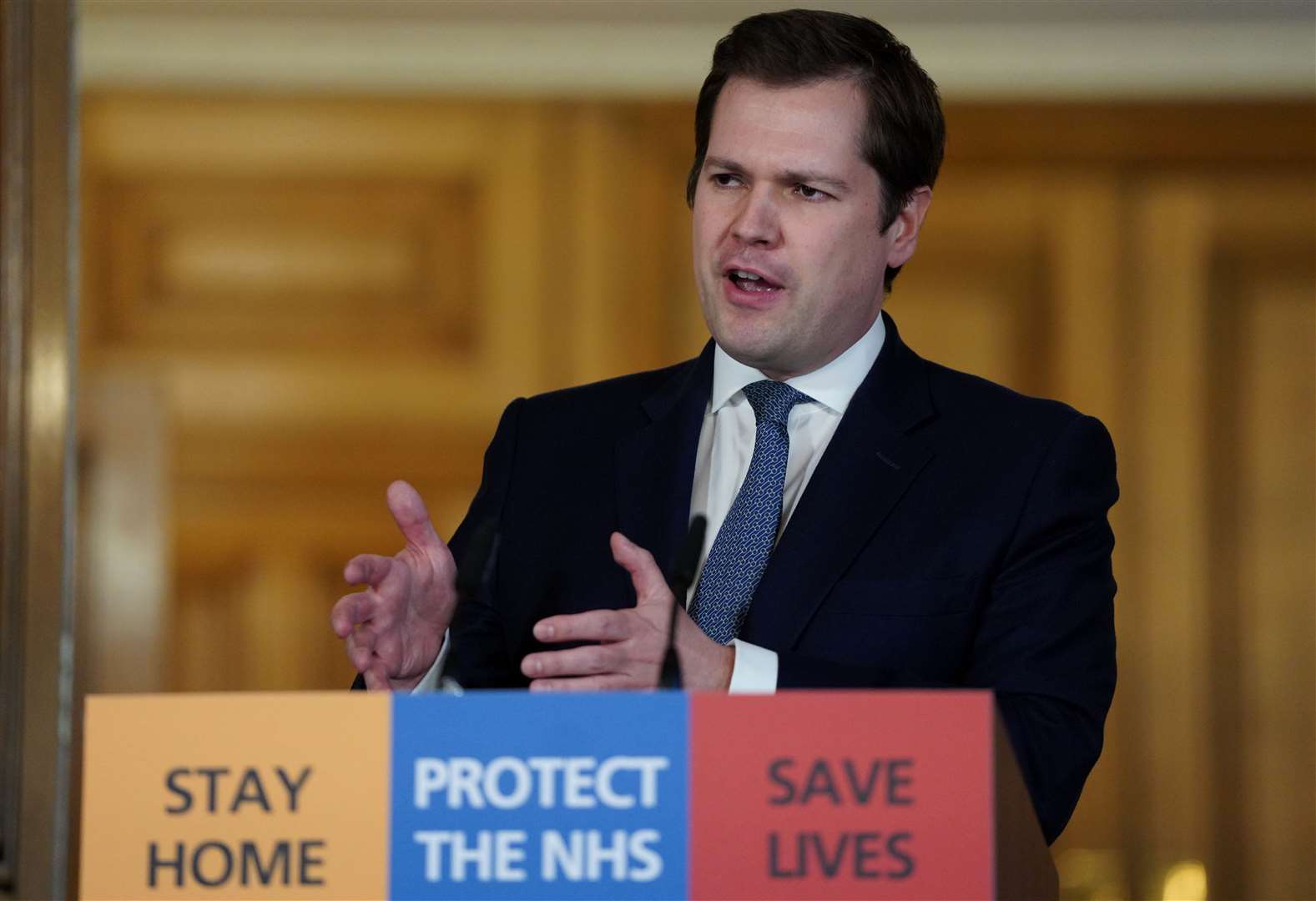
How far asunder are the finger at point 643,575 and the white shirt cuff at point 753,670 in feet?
0.28

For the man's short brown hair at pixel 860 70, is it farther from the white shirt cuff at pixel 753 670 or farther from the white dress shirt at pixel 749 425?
the white shirt cuff at pixel 753 670

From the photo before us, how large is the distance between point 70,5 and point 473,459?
1.79 metres

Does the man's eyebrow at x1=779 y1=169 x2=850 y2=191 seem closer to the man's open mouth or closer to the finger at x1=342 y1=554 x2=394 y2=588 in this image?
the man's open mouth

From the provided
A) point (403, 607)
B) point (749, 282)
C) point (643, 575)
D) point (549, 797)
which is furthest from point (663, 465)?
point (549, 797)

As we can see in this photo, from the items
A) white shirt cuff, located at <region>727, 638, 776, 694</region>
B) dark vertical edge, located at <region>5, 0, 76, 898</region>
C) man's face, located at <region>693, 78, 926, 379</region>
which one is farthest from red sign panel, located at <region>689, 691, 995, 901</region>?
dark vertical edge, located at <region>5, 0, 76, 898</region>

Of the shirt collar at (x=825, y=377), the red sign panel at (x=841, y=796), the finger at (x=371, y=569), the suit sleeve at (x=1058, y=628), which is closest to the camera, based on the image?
the red sign panel at (x=841, y=796)

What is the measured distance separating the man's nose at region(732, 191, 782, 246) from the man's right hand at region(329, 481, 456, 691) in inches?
18.4

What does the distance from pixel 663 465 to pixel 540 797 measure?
84 cm

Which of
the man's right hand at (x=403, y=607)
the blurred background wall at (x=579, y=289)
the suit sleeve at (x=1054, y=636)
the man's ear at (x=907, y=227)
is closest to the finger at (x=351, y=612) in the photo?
the man's right hand at (x=403, y=607)

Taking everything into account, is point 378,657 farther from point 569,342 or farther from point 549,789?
point 569,342

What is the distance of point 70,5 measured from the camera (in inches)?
88.6

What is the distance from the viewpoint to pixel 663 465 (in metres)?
1.81

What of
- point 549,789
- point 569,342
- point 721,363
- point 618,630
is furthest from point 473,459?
point 549,789

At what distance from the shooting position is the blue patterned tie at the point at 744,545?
1683mm
